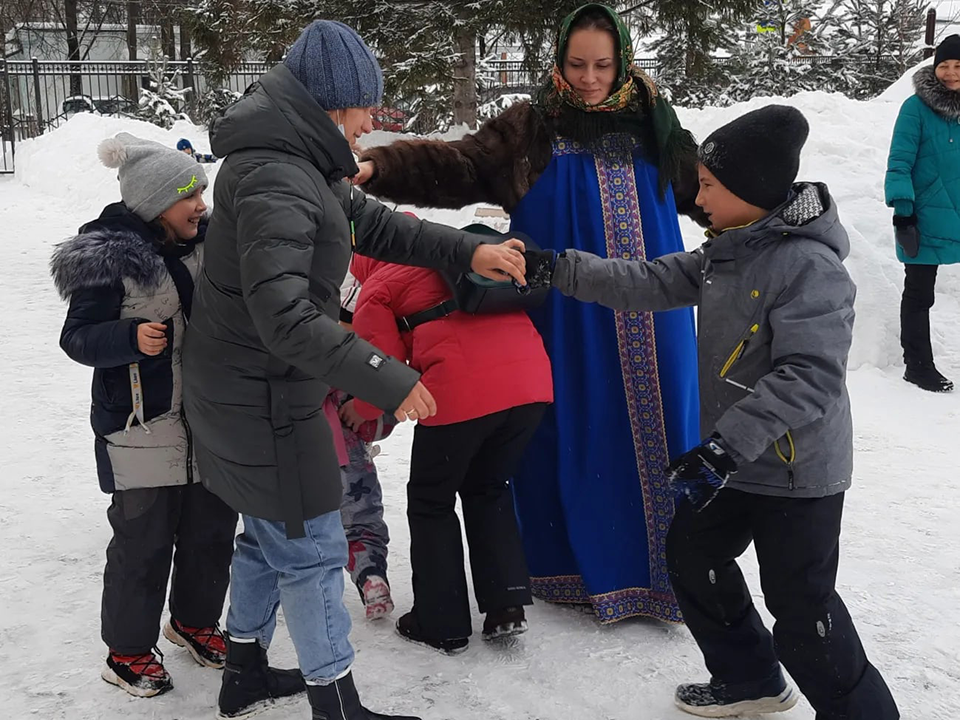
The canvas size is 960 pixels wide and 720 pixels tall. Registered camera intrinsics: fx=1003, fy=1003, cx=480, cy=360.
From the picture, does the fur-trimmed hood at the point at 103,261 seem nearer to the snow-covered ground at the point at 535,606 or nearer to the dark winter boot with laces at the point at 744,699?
the snow-covered ground at the point at 535,606

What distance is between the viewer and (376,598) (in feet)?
10.8

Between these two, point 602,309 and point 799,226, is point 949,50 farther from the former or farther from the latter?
point 799,226

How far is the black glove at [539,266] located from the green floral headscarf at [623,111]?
1.85 ft

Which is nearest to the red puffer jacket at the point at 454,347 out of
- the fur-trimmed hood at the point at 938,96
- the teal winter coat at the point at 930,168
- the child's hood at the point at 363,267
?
the child's hood at the point at 363,267

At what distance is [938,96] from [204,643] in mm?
4980

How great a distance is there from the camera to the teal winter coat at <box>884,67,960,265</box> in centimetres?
575

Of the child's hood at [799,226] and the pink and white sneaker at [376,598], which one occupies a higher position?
the child's hood at [799,226]

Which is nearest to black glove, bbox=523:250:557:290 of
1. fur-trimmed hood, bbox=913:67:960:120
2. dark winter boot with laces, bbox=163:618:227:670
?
dark winter boot with laces, bbox=163:618:227:670

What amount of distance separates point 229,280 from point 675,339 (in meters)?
1.53

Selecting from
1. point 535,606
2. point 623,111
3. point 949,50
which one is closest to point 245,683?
point 535,606

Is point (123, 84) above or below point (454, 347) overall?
above

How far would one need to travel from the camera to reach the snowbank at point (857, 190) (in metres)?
6.24

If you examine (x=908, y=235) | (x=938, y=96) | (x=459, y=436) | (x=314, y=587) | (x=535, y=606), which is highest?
(x=938, y=96)

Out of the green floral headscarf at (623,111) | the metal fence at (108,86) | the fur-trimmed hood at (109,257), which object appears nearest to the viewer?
the fur-trimmed hood at (109,257)
